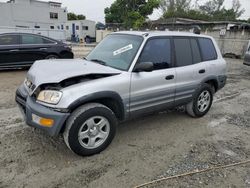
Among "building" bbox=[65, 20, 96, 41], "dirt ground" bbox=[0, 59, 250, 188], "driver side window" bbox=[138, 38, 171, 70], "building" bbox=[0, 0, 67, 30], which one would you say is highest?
"building" bbox=[0, 0, 67, 30]

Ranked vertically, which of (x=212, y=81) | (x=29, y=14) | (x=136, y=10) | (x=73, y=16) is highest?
(x=73, y=16)

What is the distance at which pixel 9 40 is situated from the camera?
8523mm

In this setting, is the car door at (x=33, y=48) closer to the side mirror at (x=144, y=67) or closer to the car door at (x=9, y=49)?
the car door at (x=9, y=49)

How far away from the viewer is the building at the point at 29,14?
1455 inches

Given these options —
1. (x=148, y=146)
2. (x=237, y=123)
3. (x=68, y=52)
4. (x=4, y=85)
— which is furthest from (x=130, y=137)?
(x=68, y=52)

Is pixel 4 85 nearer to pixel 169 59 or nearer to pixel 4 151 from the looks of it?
pixel 4 151

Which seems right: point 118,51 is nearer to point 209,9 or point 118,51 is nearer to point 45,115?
point 45,115

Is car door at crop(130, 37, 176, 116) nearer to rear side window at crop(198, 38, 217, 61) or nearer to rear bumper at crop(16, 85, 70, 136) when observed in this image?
rear side window at crop(198, 38, 217, 61)

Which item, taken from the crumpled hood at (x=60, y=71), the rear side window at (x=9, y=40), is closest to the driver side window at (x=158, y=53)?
the crumpled hood at (x=60, y=71)

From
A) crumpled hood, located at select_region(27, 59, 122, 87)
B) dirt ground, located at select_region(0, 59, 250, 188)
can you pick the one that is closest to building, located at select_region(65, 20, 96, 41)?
dirt ground, located at select_region(0, 59, 250, 188)

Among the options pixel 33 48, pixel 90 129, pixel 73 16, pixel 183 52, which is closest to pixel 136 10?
pixel 33 48

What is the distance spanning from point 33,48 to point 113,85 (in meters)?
6.64

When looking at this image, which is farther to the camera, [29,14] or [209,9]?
[209,9]

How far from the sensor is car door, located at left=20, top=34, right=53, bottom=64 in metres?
8.71
